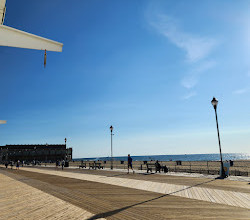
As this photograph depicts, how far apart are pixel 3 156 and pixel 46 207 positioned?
152883mm

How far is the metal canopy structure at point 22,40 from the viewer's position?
587 centimetres

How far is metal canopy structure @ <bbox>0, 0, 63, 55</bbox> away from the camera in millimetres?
5867

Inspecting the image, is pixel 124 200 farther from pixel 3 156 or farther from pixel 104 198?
pixel 3 156

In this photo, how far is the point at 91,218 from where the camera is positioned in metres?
5.27

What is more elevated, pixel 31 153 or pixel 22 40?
pixel 22 40

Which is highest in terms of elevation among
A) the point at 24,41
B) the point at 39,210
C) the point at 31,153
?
the point at 24,41

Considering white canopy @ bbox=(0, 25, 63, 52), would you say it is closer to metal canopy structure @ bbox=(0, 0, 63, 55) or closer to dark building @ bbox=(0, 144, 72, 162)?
metal canopy structure @ bbox=(0, 0, 63, 55)

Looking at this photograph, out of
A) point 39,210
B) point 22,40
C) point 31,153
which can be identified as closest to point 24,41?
point 22,40

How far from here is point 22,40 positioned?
6.09 meters

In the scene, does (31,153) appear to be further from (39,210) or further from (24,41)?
(24,41)

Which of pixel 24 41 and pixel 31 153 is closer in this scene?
pixel 24 41

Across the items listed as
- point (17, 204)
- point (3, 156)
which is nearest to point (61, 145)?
point (3, 156)

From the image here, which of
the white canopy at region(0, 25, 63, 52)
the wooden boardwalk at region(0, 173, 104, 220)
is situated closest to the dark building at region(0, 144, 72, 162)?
the wooden boardwalk at region(0, 173, 104, 220)

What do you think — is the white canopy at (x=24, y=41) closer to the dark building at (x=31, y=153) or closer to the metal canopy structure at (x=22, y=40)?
the metal canopy structure at (x=22, y=40)
